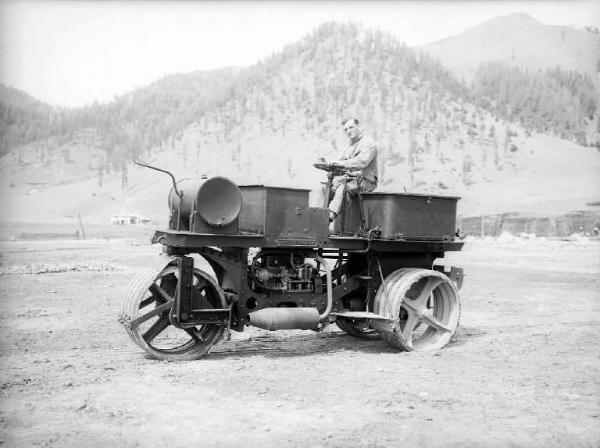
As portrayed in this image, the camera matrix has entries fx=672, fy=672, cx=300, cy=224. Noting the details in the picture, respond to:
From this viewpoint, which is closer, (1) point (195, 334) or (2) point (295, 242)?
(1) point (195, 334)

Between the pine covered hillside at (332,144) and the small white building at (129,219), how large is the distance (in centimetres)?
180

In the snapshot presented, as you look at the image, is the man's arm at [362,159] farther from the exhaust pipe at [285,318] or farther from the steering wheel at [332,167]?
the exhaust pipe at [285,318]

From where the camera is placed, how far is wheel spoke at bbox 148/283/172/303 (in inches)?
269

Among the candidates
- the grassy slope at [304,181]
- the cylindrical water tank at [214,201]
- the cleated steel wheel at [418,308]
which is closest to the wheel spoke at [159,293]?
the cylindrical water tank at [214,201]

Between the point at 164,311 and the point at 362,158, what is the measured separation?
9.35 feet

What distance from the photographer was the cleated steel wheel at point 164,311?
21.5 ft

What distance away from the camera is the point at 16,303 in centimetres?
1141

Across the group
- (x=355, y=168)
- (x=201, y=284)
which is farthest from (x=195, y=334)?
(x=355, y=168)

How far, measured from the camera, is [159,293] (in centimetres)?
695

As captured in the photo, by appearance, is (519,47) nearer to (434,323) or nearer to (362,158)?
(362,158)

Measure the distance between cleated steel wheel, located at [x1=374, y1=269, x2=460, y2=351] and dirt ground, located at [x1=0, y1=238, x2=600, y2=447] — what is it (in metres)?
0.26

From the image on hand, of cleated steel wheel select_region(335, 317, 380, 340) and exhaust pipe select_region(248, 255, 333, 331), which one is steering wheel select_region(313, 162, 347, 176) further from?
cleated steel wheel select_region(335, 317, 380, 340)

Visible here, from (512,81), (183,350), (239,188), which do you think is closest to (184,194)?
(239,188)

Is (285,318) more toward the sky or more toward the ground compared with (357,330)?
more toward the sky
